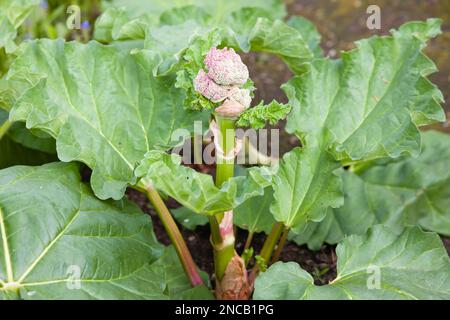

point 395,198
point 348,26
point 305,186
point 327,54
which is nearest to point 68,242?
point 305,186

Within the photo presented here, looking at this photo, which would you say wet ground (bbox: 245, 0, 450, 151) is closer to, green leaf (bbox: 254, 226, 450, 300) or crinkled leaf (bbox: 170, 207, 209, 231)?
crinkled leaf (bbox: 170, 207, 209, 231)

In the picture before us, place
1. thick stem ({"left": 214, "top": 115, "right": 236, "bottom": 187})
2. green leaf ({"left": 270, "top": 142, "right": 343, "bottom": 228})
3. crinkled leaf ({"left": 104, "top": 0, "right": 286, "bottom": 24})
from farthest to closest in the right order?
crinkled leaf ({"left": 104, "top": 0, "right": 286, "bottom": 24}) < green leaf ({"left": 270, "top": 142, "right": 343, "bottom": 228}) < thick stem ({"left": 214, "top": 115, "right": 236, "bottom": 187})

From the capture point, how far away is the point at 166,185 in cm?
138

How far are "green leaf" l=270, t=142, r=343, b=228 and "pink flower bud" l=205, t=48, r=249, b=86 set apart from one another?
29cm

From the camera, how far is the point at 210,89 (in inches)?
52.7

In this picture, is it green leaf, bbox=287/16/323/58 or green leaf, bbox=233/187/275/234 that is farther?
green leaf, bbox=287/16/323/58

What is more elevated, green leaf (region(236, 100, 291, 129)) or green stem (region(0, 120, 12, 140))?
green leaf (region(236, 100, 291, 129))

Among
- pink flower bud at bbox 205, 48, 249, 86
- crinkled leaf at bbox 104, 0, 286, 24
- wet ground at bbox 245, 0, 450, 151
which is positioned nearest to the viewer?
pink flower bud at bbox 205, 48, 249, 86

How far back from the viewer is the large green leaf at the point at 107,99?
1602 millimetres

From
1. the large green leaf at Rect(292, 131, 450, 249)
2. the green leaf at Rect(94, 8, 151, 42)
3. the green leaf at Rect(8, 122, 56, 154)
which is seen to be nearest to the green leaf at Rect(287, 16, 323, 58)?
the large green leaf at Rect(292, 131, 450, 249)

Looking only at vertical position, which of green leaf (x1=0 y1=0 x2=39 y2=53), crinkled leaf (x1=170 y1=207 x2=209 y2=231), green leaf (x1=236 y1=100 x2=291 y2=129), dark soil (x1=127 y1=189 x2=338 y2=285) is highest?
green leaf (x1=0 y1=0 x2=39 y2=53)

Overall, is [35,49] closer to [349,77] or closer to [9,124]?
[9,124]

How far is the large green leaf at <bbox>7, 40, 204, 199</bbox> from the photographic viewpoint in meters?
1.60

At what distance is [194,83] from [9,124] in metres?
0.69
